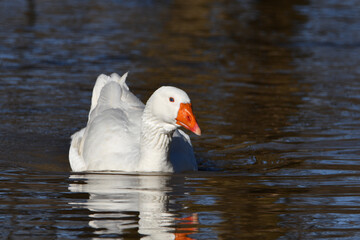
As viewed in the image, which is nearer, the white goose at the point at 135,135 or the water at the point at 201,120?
the water at the point at 201,120

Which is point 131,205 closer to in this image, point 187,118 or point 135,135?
point 187,118

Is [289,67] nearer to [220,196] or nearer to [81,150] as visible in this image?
[81,150]

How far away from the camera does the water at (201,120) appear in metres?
6.89

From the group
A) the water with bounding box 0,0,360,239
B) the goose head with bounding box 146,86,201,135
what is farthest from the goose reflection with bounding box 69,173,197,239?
the goose head with bounding box 146,86,201,135

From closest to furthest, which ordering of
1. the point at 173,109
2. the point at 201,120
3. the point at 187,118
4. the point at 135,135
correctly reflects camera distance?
1. the point at 187,118
2. the point at 173,109
3. the point at 135,135
4. the point at 201,120

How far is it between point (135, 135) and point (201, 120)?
302cm

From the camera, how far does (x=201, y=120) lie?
1219 cm

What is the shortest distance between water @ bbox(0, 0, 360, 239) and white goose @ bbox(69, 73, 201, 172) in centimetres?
22

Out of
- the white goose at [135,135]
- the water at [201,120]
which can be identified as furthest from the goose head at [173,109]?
the water at [201,120]

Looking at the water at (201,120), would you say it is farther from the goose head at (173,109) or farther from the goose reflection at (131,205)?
the goose head at (173,109)

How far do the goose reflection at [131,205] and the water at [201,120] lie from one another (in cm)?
2

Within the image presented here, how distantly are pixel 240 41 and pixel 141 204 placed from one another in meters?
13.9

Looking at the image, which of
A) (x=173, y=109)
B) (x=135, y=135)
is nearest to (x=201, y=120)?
(x=135, y=135)

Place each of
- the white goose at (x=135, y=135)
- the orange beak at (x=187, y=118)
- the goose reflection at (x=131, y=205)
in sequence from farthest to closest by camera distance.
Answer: the white goose at (x=135, y=135), the orange beak at (x=187, y=118), the goose reflection at (x=131, y=205)
